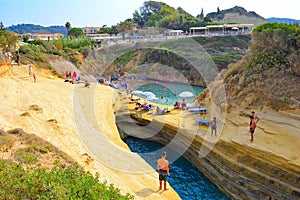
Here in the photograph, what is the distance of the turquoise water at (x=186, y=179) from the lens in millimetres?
13508

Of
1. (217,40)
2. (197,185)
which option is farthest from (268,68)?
(217,40)

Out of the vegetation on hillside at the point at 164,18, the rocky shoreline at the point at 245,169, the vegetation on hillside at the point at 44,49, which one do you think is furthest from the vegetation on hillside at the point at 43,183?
the vegetation on hillside at the point at 164,18

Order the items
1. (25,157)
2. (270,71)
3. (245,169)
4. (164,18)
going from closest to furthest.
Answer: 1. (25,157)
2. (245,169)
3. (270,71)
4. (164,18)

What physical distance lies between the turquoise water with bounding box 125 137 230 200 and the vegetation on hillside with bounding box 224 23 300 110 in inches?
199

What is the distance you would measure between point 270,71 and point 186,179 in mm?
8091

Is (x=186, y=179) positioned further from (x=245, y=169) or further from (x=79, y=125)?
(x=79, y=125)

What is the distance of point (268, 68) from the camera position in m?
17.4

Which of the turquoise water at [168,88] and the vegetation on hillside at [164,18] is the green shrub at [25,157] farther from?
the vegetation on hillside at [164,18]

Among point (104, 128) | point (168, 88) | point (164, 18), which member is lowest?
point (168, 88)

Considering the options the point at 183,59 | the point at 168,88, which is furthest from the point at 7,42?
the point at 183,59

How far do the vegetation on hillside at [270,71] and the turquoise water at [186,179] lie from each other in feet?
16.6

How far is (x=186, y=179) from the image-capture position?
15.0 metres

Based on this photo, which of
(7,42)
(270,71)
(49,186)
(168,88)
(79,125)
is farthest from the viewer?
(168,88)

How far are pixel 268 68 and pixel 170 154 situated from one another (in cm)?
784
